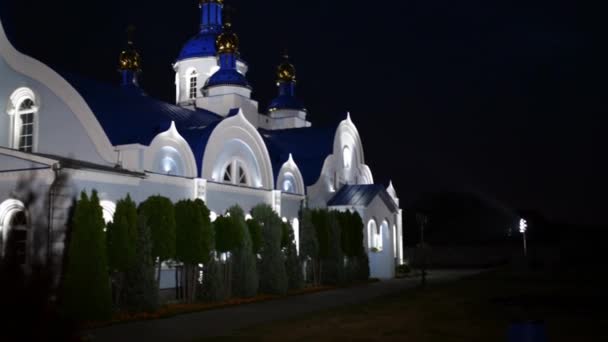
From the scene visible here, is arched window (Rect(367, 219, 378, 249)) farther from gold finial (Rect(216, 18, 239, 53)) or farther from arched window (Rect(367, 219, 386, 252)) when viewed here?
gold finial (Rect(216, 18, 239, 53))

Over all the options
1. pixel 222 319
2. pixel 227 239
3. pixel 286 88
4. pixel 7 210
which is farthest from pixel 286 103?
pixel 222 319

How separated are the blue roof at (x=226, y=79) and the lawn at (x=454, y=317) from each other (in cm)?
1471

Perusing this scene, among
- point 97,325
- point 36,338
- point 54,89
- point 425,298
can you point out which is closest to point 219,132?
point 54,89

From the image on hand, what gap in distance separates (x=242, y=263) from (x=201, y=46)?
20.3 m

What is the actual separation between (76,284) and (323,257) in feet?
39.1

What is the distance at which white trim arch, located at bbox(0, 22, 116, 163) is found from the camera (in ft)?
65.4

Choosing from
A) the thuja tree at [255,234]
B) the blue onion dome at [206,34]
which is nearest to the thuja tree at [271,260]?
the thuja tree at [255,234]

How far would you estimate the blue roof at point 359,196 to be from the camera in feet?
95.9

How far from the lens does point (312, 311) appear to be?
15.9 metres

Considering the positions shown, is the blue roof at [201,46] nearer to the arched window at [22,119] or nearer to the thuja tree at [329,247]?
the thuja tree at [329,247]

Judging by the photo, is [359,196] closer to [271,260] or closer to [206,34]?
[271,260]

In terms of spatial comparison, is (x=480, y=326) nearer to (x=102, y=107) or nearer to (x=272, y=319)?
(x=272, y=319)

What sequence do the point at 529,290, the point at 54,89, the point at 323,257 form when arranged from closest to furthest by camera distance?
the point at 54,89 → the point at 529,290 → the point at 323,257

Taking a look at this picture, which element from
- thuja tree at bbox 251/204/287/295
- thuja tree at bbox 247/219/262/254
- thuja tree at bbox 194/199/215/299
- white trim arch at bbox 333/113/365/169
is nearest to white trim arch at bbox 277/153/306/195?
white trim arch at bbox 333/113/365/169
